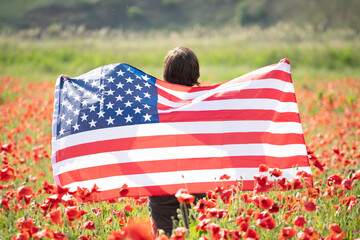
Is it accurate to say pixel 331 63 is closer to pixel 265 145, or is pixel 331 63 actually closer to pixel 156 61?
pixel 156 61

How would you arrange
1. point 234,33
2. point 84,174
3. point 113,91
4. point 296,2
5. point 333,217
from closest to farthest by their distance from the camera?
point 333,217, point 84,174, point 113,91, point 234,33, point 296,2

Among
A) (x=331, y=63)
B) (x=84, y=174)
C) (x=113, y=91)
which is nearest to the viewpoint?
(x=84, y=174)

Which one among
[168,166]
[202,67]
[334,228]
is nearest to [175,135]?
[168,166]

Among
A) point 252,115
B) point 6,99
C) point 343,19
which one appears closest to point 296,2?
point 343,19

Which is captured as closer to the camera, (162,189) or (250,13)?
(162,189)

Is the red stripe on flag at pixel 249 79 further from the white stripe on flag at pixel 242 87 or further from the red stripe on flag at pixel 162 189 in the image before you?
the red stripe on flag at pixel 162 189

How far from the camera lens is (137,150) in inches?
139

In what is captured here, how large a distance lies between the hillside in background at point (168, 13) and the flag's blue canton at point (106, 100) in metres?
34.8

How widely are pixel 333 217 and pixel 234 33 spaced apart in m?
25.2

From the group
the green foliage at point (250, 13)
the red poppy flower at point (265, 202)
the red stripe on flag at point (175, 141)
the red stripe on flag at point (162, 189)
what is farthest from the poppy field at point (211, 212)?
the green foliage at point (250, 13)

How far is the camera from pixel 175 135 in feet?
11.6

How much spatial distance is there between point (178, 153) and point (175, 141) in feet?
0.35

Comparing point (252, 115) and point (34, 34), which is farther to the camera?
point (34, 34)

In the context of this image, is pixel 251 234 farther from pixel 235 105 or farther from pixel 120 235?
pixel 235 105
